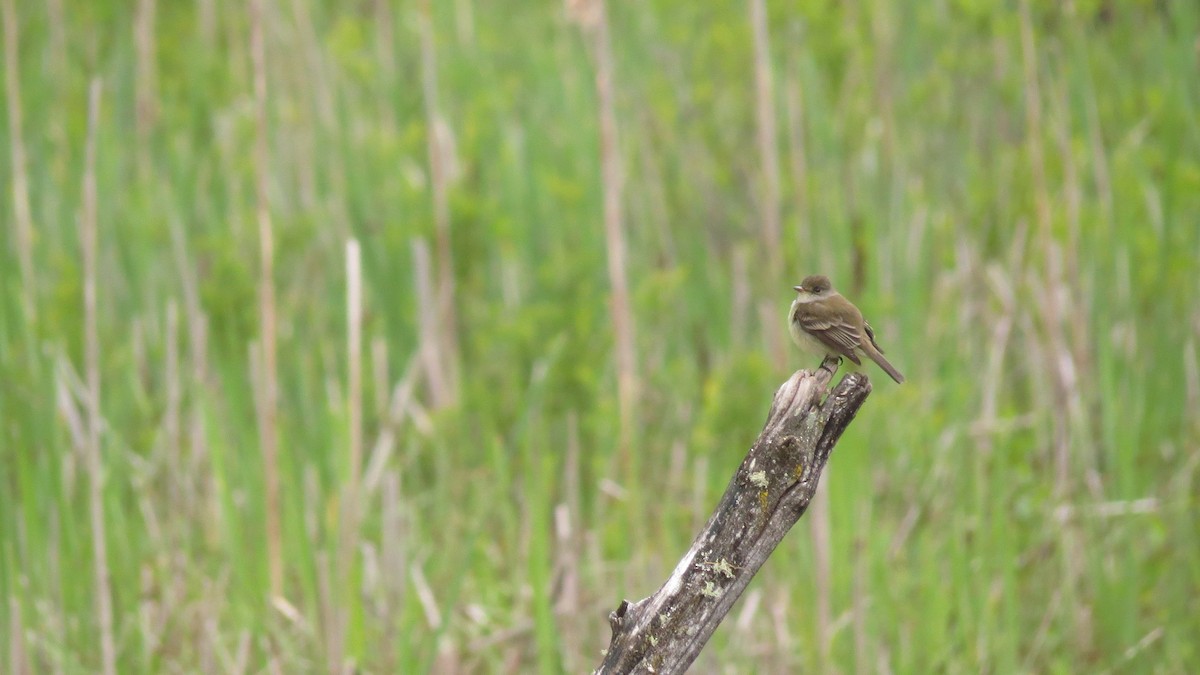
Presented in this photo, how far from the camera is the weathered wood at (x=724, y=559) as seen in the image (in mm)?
1705

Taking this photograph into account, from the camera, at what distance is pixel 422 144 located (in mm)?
6109

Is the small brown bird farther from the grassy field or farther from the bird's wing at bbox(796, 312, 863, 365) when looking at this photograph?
the grassy field

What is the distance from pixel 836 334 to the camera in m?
2.98

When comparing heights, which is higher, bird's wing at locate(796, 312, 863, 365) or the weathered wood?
bird's wing at locate(796, 312, 863, 365)

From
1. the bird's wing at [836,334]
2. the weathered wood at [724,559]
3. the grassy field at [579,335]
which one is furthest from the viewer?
the grassy field at [579,335]

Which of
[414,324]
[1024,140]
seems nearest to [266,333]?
[414,324]

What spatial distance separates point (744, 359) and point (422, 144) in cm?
243

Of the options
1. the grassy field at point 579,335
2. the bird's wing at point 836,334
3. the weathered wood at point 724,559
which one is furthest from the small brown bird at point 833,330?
the weathered wood at point 724,559

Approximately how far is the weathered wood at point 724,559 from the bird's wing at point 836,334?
4.03 feet

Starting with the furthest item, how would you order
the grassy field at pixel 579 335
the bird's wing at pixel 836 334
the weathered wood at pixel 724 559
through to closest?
the grassy field at pixel 579 335 → the bird's wing at pixel 836 334 → the weathered wood at pixel 724 559

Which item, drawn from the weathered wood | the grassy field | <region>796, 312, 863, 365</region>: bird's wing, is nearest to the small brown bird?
<region>796, 312, 863, 365</region>: bird's wing

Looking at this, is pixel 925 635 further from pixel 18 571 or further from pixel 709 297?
pixel 18 571

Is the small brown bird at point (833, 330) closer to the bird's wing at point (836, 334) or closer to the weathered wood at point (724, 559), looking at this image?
the bird's wing at point (836, 334)

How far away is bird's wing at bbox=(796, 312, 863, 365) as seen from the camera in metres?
2.97
